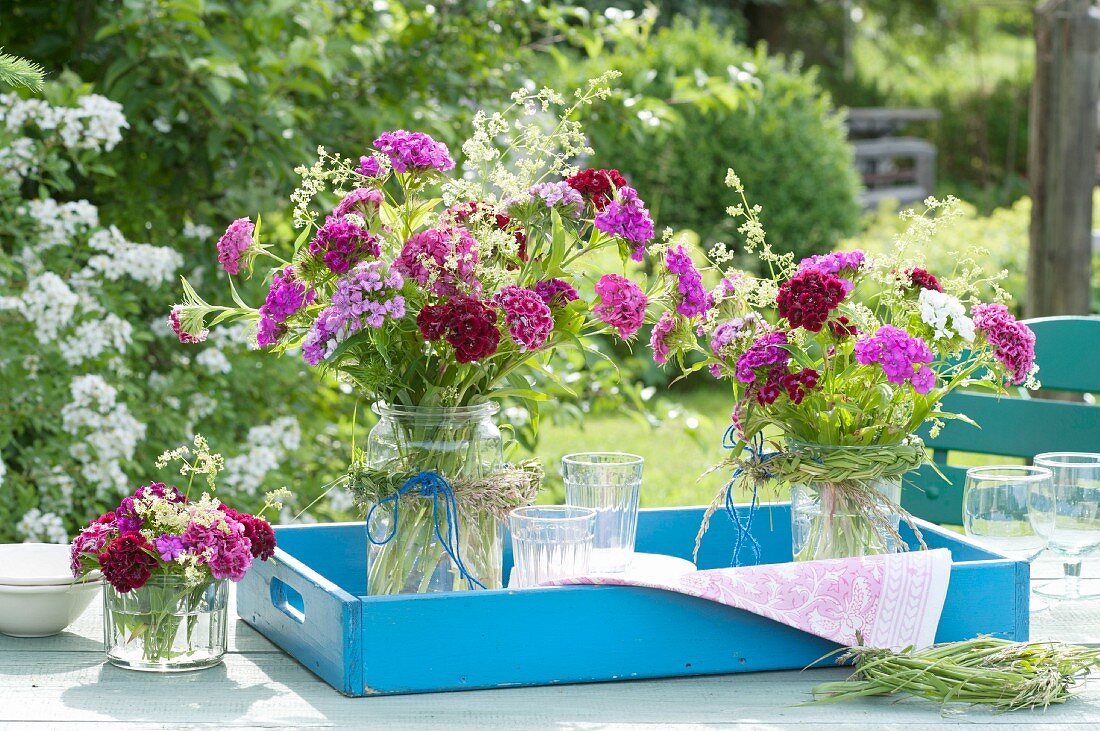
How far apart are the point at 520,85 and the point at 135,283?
3.70ft

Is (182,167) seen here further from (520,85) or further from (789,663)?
(789,663)

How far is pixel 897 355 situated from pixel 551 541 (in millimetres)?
456

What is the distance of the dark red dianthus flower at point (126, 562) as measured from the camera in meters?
1.60

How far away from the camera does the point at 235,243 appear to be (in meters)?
1.74

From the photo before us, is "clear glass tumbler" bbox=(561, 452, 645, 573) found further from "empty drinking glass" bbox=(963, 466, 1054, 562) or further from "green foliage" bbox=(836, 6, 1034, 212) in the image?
"green foliage" bbox=(836, 6, 1034, 212)

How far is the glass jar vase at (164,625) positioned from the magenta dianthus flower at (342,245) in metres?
0.39

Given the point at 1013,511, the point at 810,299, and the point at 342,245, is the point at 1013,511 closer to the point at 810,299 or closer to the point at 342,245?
the point at 810,299

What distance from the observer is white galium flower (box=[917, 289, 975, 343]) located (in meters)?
1.72

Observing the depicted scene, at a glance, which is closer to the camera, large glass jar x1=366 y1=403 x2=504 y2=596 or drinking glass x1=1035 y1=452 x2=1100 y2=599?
large glass jar x1=366 y1=403 x2=504 y2=596

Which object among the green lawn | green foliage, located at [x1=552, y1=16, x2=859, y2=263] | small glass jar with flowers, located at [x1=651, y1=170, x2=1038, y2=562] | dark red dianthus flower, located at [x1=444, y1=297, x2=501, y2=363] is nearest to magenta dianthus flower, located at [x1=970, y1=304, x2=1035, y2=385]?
small glass jar with flowers, located at [x1=651, y1=170, x2=1038, y2=562]

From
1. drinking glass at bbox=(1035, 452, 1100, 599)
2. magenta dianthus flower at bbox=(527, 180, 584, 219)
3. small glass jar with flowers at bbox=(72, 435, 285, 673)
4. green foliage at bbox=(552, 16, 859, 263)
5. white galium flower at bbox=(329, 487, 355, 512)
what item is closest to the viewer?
small glass jar with flowers at bbox=(72, 435, 285, 673)

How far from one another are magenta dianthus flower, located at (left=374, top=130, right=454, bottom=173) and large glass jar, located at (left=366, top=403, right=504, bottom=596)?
0.95ft

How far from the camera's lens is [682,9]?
10047 mm

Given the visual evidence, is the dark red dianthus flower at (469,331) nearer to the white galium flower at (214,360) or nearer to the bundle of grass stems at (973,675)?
the bundle of grass stems at (973,675)
